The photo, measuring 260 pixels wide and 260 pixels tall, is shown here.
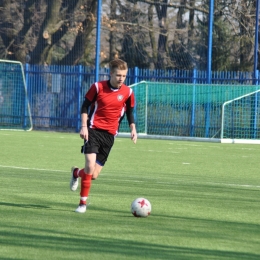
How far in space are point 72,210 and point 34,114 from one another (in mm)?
21924

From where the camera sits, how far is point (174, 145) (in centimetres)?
2292

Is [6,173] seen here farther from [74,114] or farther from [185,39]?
[185,39]

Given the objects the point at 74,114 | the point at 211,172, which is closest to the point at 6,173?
the point at 211,172

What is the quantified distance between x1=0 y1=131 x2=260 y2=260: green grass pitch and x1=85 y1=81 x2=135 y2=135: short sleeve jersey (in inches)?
36.8

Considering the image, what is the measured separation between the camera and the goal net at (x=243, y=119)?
2575cm

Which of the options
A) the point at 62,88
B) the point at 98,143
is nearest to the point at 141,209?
the point at 98,143

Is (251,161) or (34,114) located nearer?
(251,161)

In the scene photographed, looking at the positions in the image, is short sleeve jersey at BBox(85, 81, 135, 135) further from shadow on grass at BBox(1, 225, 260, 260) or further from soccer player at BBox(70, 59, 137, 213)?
shadow on grass at BBox(1, 225, 260, 260)

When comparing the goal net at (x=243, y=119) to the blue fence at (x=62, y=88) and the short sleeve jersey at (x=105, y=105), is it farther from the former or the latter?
the short sleeve jersey at (x=105, y=105)

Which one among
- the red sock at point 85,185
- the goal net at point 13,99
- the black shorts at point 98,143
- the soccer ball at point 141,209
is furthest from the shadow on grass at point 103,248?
the goal net at point 13,99

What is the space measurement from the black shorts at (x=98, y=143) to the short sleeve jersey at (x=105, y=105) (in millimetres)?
62

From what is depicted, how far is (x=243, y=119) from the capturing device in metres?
25.8

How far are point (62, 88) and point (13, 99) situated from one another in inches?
83.0

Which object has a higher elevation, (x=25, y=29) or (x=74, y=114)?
(x=25, y=29)
